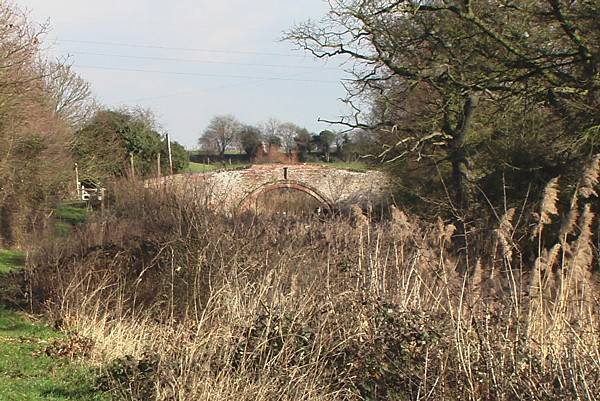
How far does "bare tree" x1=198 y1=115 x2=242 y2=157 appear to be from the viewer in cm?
6362

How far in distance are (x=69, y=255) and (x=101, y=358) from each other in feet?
18.6

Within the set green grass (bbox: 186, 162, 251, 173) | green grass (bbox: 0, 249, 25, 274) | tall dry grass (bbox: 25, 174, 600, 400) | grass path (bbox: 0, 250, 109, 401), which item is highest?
green grass (bbox: 186, 162, 251, 173)

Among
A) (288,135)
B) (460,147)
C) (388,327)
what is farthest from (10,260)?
(288,135)

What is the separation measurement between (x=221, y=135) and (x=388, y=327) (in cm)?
5785

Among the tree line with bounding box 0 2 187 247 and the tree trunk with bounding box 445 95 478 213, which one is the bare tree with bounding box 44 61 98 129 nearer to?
the tree line with bounding box 0 2 187 247

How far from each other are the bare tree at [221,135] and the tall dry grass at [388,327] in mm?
53984

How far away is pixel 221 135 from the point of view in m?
63.8

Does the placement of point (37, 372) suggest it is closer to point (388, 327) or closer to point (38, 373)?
point (38, 373)

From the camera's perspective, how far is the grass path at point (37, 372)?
7.38m

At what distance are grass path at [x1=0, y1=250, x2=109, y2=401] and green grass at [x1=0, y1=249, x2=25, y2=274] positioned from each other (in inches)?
330

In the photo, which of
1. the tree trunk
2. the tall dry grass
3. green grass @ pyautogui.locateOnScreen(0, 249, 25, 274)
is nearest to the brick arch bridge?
the tree trunk

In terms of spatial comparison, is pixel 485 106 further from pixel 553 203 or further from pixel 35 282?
pixel 553 203

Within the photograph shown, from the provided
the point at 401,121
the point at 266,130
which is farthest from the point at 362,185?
the point at 266,130

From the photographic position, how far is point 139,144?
43938 millimetres
